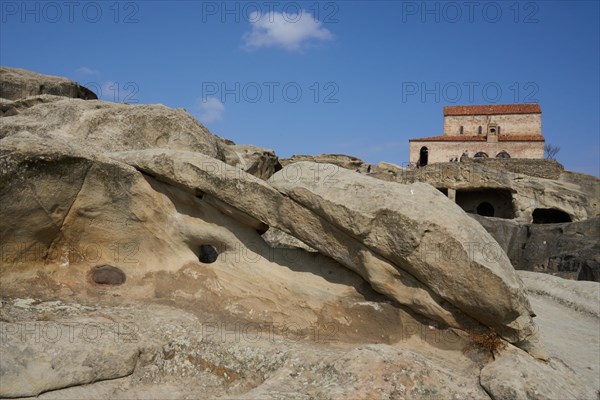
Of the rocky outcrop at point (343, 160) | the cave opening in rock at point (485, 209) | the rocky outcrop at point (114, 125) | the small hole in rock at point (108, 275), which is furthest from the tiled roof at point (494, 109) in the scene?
the small hole in rock at point (108, 275)

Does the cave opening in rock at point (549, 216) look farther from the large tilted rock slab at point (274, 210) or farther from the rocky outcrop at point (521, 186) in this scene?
the large tilted rock slab at point (274, 210)

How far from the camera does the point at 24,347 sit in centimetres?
418

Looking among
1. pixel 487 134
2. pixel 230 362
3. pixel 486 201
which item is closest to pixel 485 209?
pixel 486 201

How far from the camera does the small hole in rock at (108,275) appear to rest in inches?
225

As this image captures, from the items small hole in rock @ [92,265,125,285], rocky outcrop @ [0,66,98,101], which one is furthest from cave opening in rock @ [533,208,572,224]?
small hole in rock @ [92,265,125,285]

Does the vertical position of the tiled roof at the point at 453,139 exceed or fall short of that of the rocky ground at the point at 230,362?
it exceeds it

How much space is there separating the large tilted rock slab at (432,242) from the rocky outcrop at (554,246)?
7880mm

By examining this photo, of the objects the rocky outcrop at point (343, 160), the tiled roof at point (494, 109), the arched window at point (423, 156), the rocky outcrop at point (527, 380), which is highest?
the tiled roof at point (494, 109)

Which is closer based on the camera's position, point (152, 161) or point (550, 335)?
point (152, 161)

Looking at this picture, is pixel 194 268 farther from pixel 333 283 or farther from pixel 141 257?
pixel 333 283

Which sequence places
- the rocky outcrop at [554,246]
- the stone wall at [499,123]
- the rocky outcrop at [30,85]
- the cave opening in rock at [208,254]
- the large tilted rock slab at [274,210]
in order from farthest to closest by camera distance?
the stone wall at [499,123], the rocky outcrop at [554,246], the rocky outcrop at [30,85], the cave opening in rock at [208,254], the large tilted rock slab at [274,210]

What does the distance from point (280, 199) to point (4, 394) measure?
2.98 metres

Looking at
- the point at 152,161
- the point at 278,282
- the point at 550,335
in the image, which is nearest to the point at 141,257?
the point at 152,161

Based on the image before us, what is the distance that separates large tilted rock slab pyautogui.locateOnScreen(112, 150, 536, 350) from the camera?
4.83 m
